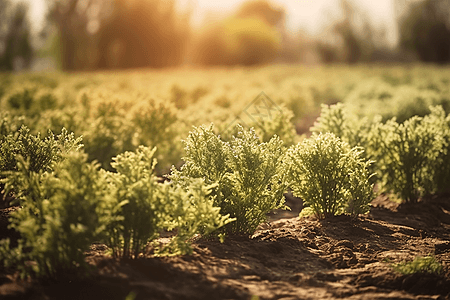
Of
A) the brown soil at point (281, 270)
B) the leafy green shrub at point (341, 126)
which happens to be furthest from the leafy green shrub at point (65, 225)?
the leafy green shrub at point (341, 126)

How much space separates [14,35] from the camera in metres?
51.6

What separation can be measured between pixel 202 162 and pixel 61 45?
45.7 meters

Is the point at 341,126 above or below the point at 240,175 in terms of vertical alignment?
above

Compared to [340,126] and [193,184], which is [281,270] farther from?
[340,126]

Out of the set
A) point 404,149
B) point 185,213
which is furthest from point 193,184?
point 404,149

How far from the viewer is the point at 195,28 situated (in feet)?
183

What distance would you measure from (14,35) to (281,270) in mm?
54097

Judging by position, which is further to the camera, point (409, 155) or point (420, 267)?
point (409, 155)

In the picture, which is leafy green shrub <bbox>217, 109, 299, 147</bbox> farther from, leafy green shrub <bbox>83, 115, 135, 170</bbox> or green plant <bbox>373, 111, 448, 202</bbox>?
leafy green shrub <bbox>83, 115, 135, 170</bbox>

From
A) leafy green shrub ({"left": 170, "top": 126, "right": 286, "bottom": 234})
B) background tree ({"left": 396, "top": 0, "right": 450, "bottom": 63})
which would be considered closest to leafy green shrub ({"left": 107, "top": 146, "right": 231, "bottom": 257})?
leafy green shrub ({"left": 170, "top": 126, "right": 286, "bottom": 234})

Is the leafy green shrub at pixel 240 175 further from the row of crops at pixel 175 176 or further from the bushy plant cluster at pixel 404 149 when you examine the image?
the bushy plant cluster at pixel 404 149

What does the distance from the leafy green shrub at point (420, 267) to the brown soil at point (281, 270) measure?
0.06 metres

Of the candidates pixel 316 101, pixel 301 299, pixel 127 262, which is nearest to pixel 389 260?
pixel 301 299

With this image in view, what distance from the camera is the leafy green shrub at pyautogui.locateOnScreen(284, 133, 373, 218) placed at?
17.9 feet
